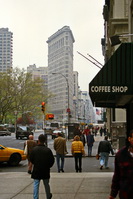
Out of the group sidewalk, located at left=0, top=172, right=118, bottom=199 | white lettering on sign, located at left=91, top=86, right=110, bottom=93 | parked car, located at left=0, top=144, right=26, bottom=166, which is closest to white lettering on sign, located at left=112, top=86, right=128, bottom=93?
white lettering on sign, located at left=91, top=86, right=110, bottom=93

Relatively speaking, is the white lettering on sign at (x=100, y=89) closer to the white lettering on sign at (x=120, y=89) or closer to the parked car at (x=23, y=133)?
the white lettering on sign at (x=120, y=89)

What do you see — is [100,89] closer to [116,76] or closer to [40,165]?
[116,76]

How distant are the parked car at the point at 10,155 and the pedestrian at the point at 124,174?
14.0 meters

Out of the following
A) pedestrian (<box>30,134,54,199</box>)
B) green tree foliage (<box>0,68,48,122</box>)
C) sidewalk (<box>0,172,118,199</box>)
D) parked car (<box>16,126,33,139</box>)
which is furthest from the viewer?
green tree foliage (<box>0,68,48,122</box>)

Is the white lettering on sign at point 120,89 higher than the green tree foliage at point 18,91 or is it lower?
lower

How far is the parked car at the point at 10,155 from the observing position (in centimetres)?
1855

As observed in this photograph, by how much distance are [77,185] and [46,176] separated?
362 cm

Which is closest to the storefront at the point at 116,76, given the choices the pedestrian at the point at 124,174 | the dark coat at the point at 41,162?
the dark coat at the point at 41,162

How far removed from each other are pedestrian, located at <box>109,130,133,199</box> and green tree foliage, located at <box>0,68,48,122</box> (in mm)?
69428

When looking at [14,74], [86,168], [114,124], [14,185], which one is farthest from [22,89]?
[14,185]

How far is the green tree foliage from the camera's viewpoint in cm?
7494

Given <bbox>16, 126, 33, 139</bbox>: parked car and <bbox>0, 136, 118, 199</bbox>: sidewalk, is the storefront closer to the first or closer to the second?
<bbox>0, 136, 118, 199</bbox>: sidewalk

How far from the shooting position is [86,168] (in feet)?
60.1

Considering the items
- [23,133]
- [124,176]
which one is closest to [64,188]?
[124,176]
